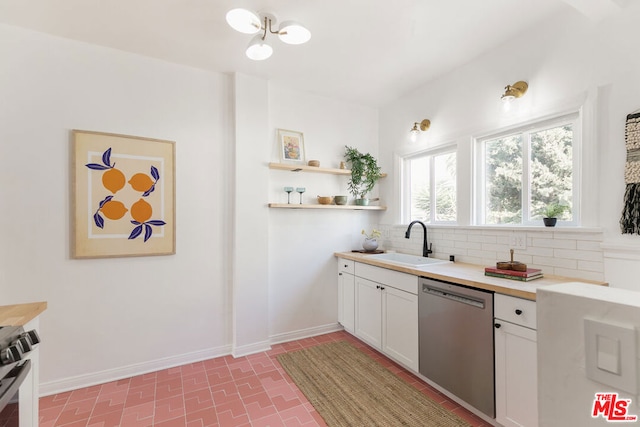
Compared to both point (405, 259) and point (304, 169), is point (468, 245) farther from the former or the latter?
point (304, 169)

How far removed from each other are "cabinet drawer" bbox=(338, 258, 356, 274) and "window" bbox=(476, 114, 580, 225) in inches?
51.9

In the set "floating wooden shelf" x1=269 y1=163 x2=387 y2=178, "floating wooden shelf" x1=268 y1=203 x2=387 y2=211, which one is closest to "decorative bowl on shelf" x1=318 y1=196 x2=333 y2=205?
"floating wooden shelf" x1=268 y1=203 x2=387 y2=211

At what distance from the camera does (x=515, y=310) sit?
169 cm

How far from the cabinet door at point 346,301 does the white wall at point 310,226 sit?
10 cm

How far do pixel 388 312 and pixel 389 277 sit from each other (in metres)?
0.32

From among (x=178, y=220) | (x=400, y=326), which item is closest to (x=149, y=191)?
(x=178, y=220)

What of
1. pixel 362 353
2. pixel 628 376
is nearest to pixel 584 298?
pixel 628 376

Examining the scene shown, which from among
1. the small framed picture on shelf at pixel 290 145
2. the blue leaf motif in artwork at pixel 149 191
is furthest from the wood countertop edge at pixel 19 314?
the small framed picture on shelf at pixel 290 145

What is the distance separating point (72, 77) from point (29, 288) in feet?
5.50

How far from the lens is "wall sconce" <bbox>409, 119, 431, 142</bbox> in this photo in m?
3.11

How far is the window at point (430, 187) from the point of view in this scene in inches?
119

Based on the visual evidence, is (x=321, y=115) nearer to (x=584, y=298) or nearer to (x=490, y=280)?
(x=490, y=280)

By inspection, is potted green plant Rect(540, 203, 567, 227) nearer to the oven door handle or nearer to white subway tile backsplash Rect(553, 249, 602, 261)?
white subway tile backsplash Rect(553, 249, 602, 261)

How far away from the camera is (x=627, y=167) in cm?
173
